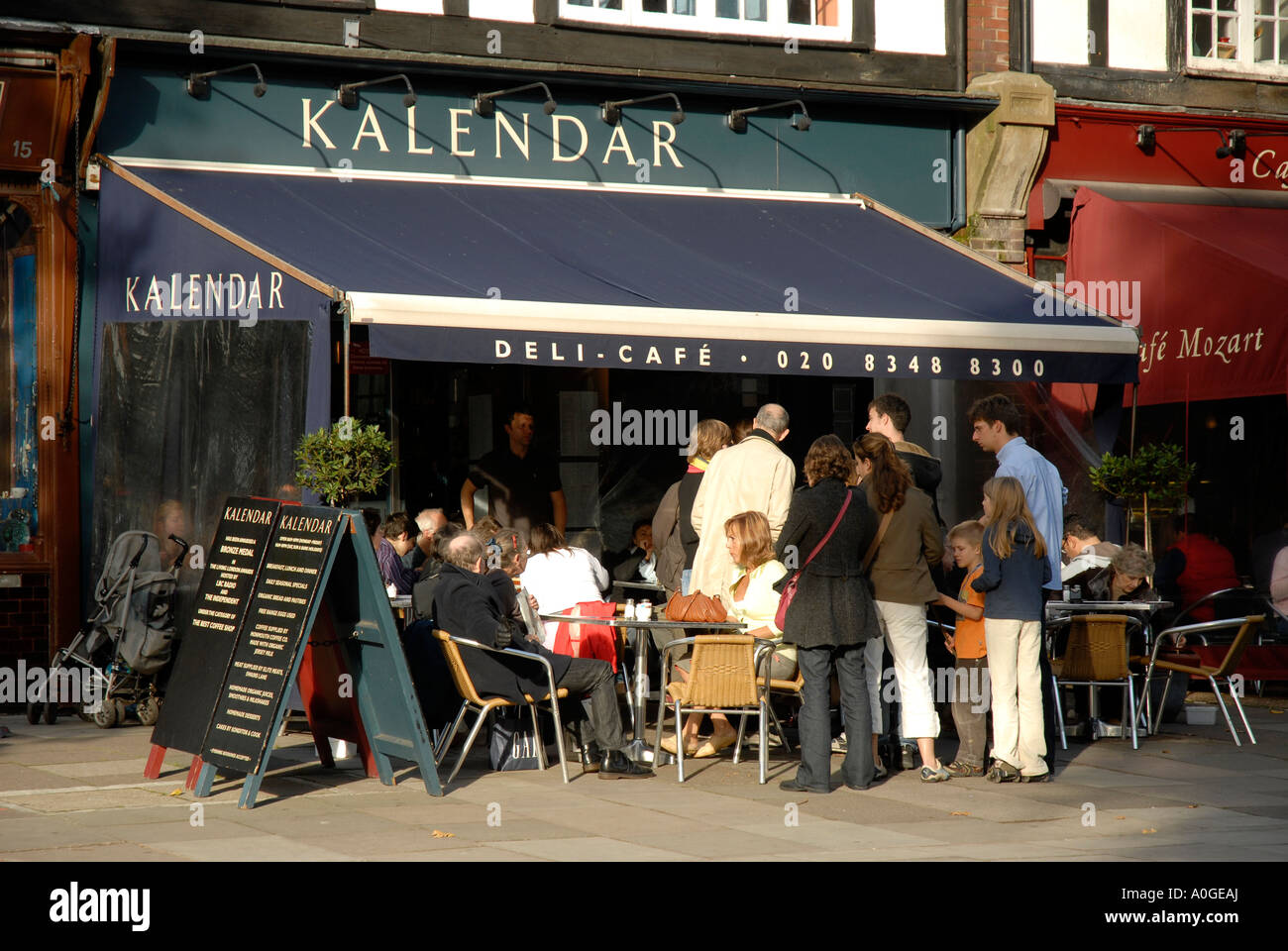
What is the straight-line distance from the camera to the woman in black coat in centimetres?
840

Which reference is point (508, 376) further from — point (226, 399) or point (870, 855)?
point (870, 855)

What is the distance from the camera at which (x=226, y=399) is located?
9922mm

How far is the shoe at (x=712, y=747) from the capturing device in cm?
964

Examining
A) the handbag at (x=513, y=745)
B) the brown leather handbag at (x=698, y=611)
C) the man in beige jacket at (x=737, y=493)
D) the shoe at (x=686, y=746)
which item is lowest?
the shoe at (x=686, y=746)

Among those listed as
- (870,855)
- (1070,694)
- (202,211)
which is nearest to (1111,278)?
(1070,694)

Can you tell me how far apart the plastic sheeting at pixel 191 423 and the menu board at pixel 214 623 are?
3.75 feet

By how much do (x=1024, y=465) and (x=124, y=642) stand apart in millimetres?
5501

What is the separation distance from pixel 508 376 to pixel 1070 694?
518 centimetres

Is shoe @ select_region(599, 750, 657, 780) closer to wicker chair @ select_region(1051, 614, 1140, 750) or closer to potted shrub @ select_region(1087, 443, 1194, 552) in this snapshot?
wicker chair @ select_region(1051, 614, 1140, 750)

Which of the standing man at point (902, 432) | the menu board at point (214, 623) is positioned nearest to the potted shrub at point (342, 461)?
the menu board at point (214, 623)

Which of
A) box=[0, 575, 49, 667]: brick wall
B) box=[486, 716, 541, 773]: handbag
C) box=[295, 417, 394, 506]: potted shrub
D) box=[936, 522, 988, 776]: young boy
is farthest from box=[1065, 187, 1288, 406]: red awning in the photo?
box=[0, 575, 49, 667]: brick wall

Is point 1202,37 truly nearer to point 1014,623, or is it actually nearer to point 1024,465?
point 1024,465

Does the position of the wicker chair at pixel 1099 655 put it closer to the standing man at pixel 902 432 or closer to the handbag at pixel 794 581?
the standing man at pixel 902 432

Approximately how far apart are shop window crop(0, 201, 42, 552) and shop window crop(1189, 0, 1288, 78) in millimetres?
10087
